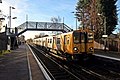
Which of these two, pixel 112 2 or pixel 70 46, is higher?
pixel 112 2

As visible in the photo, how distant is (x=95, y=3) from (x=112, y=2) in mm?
4363

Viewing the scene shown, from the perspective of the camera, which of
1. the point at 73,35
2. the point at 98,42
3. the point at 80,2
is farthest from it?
the point at 80,2

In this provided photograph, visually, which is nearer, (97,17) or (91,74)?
(91,74)

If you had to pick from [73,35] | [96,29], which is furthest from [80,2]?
[73,35]

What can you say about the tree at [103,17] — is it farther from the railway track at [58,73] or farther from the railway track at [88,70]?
the railway track at [58,73]

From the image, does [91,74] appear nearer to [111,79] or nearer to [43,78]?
[111,79]

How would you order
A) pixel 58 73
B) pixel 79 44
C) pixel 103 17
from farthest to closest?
pixel 103 17
pixel 79 44
pixel 58 73

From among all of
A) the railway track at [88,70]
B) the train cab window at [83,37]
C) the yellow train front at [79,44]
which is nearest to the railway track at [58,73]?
the railway track at [88,70]

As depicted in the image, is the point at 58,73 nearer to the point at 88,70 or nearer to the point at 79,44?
the point at 88,70

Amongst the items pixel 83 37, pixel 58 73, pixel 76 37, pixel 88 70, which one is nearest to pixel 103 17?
pixel 83 37

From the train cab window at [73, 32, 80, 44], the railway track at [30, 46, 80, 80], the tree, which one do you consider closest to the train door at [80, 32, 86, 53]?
the train cab window at [73, 32, 80, 44]

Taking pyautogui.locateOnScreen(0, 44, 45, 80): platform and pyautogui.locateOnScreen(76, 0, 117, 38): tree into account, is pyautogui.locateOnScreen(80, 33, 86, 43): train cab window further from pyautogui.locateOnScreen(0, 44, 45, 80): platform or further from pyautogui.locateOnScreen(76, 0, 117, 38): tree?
pyautogui.locateOnScreen(76, 0, 117, 38): tree

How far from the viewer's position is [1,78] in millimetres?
14469

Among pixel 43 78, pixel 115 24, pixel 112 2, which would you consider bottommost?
pixel 43 78
